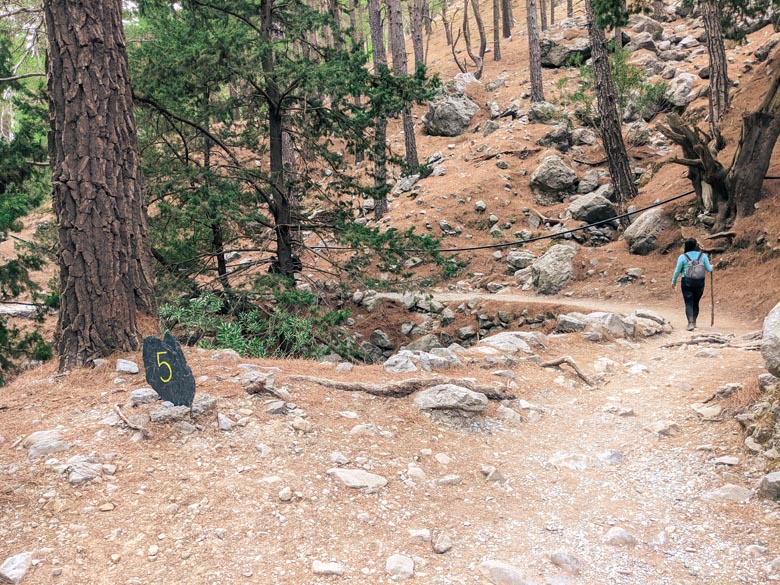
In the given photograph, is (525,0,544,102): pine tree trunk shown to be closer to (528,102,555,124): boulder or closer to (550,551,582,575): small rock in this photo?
(528,102,555,124): boulder

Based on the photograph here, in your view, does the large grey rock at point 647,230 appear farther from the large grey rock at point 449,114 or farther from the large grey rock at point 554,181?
the large grey rock at point 449,114

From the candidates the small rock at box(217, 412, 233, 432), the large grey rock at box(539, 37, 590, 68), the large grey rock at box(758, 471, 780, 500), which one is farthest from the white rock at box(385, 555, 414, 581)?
the large grey rock at box(539, 37, 590, 68)

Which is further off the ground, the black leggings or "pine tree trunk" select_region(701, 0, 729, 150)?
"pine tree trunk" select_region(701, 0, 729, 150)

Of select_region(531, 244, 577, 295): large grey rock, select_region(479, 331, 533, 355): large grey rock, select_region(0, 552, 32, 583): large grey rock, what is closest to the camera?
select_region(0, 552, 32, 583): large grey rock

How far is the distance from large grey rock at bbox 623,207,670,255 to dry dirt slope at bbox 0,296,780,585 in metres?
8.52

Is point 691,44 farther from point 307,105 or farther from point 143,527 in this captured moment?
point 143,527

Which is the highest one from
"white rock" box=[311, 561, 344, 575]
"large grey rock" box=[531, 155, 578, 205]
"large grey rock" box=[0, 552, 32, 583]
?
"large grey rock" box=[531, 155, 578, 205]

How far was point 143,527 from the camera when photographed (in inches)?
114

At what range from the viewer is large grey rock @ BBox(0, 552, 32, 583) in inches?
97.3

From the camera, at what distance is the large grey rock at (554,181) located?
55.0 ft

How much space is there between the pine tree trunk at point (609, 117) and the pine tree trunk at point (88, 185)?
12.0m

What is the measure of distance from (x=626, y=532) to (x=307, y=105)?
336 inches

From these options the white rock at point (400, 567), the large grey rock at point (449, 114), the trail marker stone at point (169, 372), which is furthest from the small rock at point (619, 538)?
the large grey rock at point (449, 114)

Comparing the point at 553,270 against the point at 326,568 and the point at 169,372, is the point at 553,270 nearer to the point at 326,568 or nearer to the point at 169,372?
the point at 169,372
